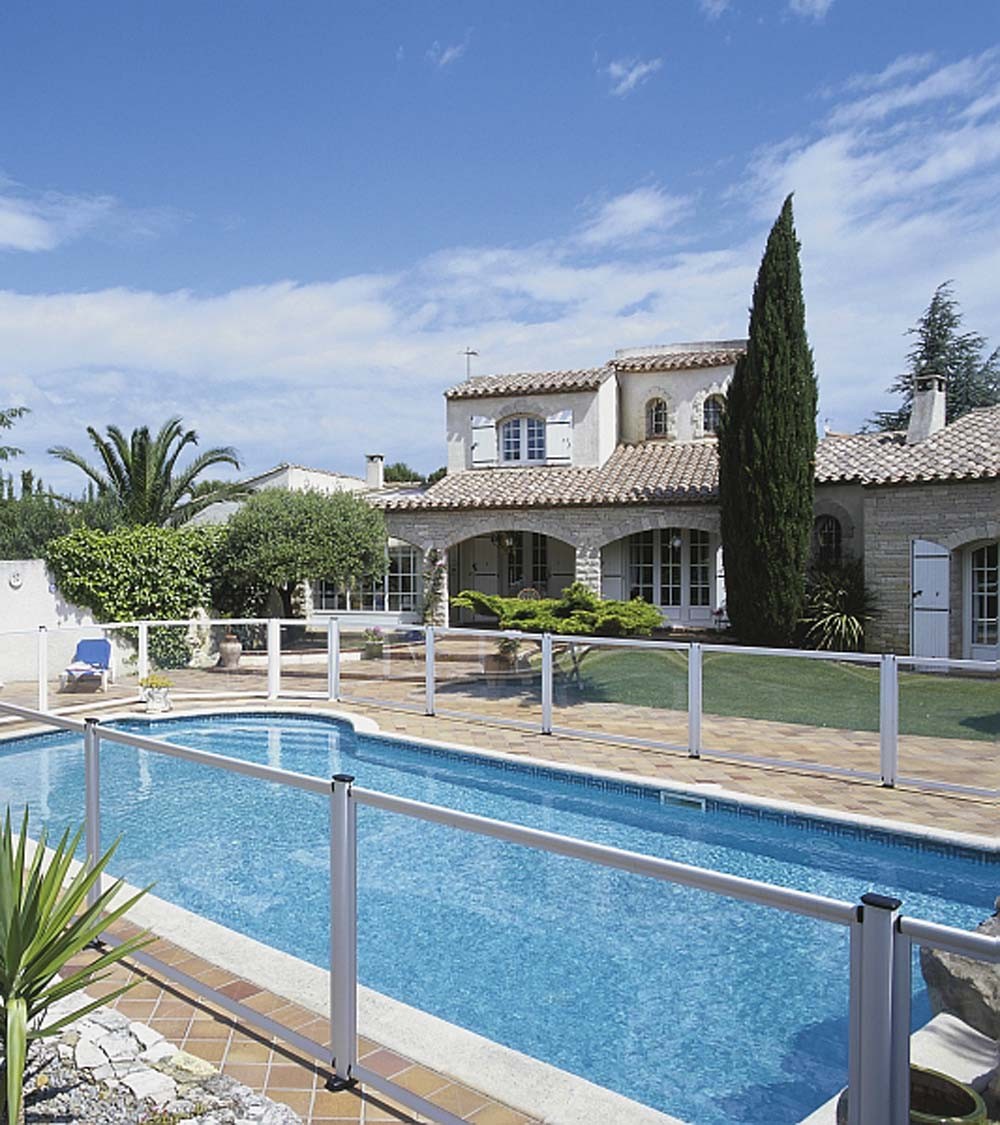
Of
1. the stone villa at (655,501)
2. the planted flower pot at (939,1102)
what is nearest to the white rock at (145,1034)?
the planted flower pot at (939,1102)

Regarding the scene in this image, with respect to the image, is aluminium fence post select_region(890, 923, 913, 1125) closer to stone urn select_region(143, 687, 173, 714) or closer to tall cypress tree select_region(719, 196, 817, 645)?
stone urn select_region(143, 687, 173, 714)

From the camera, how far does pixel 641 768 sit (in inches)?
377

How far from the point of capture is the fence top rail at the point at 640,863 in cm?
261

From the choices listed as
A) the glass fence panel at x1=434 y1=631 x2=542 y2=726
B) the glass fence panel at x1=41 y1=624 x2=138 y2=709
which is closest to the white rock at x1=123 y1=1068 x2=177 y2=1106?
the glass fence panel at x1=434 y1=631 x2=542 y2=726

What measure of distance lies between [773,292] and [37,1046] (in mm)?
17417

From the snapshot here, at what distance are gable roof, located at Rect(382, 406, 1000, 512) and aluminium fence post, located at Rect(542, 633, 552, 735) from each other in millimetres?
9363

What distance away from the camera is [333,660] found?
13609 mm

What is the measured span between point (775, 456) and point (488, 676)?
28.4 feet

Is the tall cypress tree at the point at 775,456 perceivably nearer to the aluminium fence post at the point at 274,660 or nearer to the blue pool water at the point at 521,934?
the aluminium fence post at the point at 274,660

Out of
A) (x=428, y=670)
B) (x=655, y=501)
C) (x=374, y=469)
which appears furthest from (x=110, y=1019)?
(x=374, y=469)

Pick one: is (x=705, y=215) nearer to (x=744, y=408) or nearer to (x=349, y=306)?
(x=744, y=408)

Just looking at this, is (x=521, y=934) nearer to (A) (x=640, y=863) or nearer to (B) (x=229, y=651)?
(A) (x=640, y=863)

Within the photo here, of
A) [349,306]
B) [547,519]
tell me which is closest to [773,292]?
[547,519]

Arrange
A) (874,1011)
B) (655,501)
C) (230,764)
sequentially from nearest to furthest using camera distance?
(874,1011) → (230,764) → (655,501)
